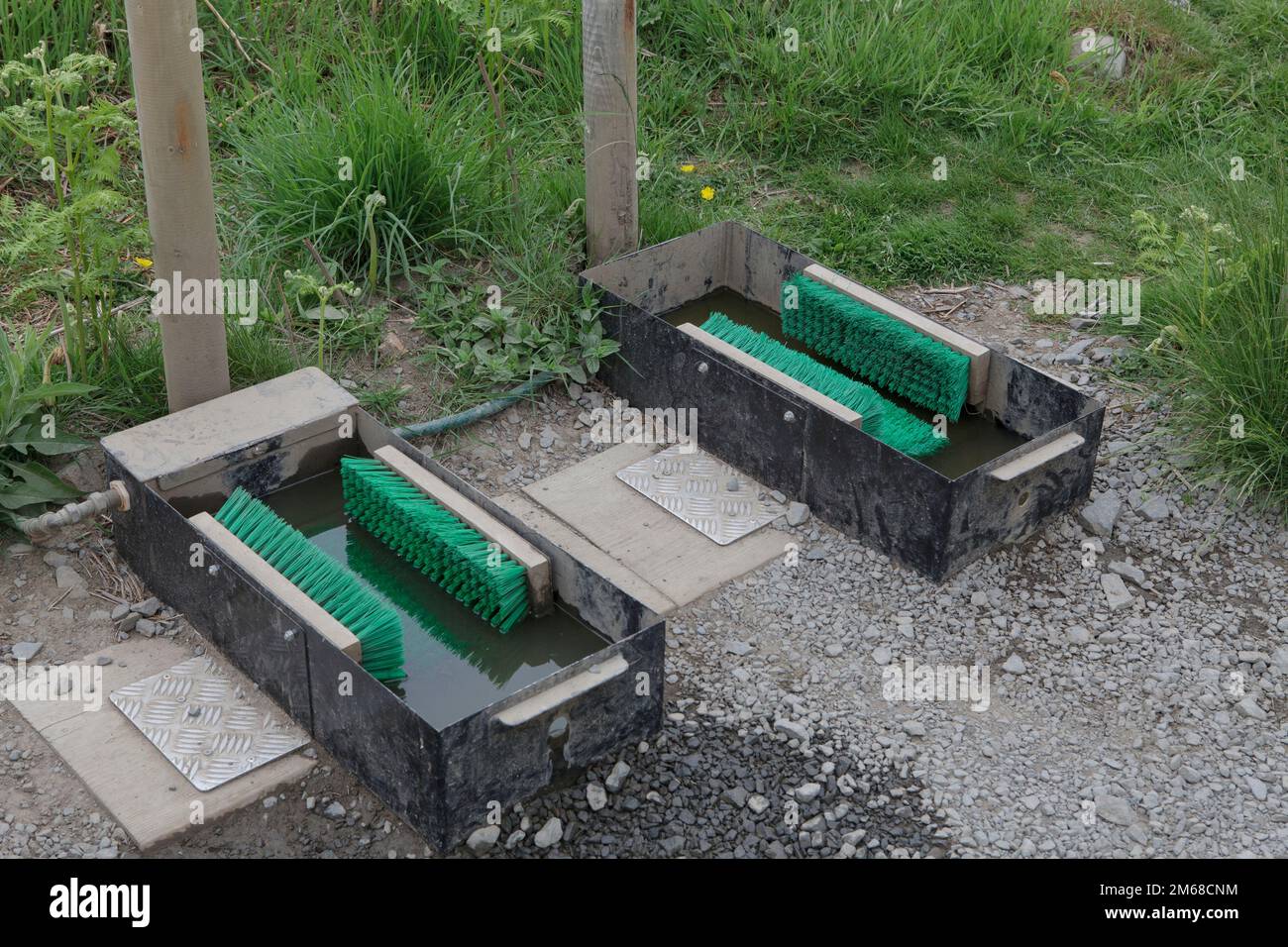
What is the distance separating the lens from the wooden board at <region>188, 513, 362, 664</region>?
11.3 feet

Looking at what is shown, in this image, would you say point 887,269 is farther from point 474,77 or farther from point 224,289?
point 224,289

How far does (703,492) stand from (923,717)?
1.11 m

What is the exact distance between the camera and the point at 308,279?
14.3ft

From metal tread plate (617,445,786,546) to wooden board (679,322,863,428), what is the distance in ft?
1.14

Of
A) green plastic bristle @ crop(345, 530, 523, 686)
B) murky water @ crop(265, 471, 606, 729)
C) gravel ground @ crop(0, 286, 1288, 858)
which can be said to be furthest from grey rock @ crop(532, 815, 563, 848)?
green plastic bristle @ crop(345, 530, 523, 686)

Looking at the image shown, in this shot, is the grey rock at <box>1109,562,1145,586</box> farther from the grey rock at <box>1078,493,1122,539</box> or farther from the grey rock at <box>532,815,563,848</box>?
the grey rock at <box>532,815,563,848</box>

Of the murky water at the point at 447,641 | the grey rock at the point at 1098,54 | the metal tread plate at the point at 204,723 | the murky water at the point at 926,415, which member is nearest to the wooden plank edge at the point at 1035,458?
the murky water at the point at 926,415

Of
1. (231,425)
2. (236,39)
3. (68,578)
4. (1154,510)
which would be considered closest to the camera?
(68,578)

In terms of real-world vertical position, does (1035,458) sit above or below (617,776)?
above

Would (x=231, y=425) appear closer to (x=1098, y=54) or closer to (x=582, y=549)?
(x=582, y=549)

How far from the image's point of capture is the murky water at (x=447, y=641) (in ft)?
12.0

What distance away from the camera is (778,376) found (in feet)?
14.6

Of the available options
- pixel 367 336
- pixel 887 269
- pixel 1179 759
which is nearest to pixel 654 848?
pixel 1179 759

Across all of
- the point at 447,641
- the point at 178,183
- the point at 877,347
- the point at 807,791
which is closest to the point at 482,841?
→ the point at 447,641
